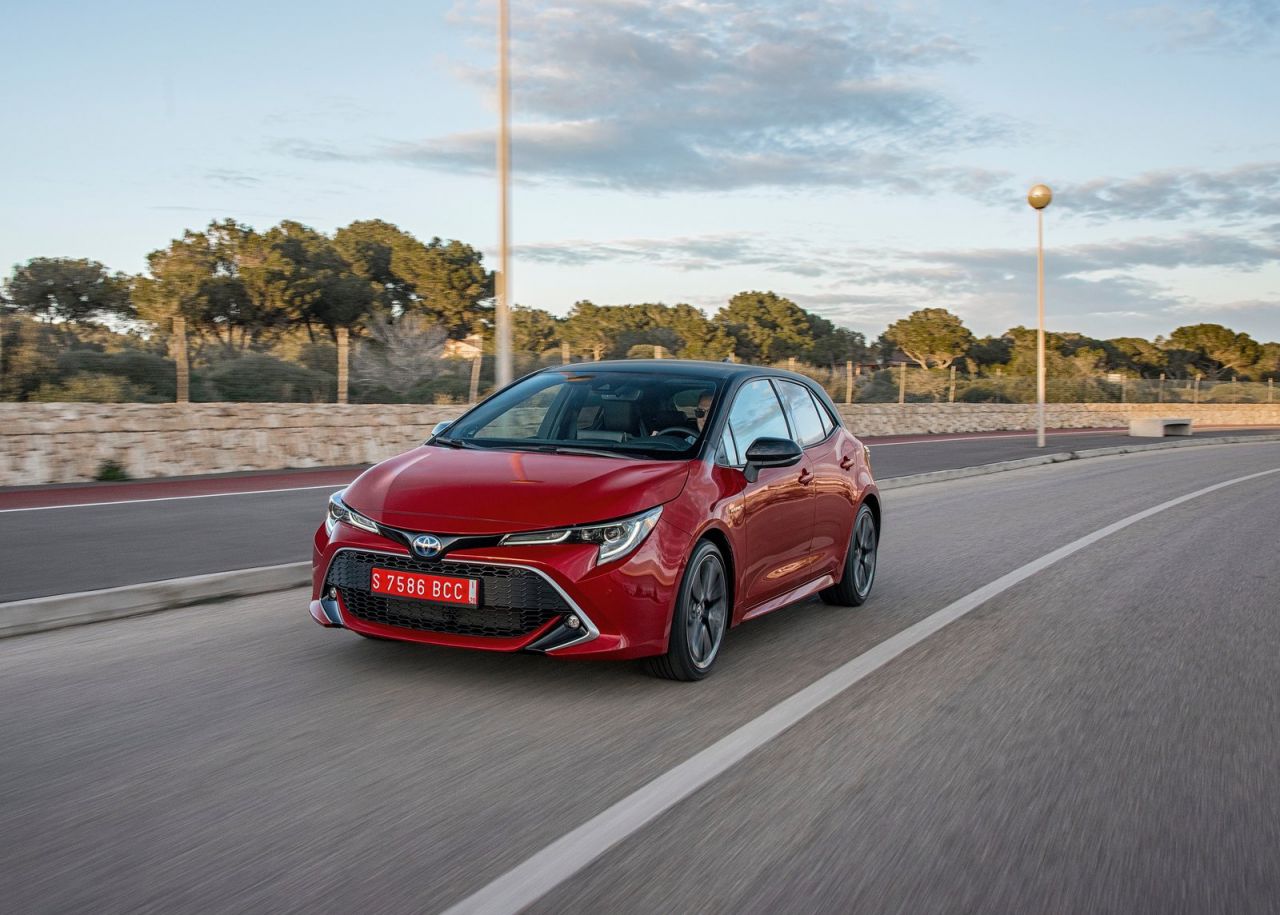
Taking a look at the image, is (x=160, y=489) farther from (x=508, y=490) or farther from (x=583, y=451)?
(x=508, y=490)

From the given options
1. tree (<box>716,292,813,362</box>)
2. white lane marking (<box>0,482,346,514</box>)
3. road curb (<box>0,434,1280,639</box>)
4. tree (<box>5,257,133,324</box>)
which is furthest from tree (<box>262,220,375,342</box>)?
tree (<box>716,292,813,362</box>)

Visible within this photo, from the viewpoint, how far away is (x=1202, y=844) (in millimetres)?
3838

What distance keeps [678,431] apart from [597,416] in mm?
527

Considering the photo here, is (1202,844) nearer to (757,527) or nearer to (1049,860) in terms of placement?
(1049,860)

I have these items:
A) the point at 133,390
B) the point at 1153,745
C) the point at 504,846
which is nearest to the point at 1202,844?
the point at 1153,745

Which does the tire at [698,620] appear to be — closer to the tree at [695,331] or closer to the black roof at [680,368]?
the black roof at [680,368]

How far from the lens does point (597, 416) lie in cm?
680

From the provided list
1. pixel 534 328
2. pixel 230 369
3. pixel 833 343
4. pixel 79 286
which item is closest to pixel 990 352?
pixel 833 343

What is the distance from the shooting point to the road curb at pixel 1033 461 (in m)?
19.6

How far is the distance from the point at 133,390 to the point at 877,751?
16.3 meters

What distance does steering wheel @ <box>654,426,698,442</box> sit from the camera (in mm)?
6418

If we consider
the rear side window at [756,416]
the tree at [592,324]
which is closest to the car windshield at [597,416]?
the rear side window at [756,416]

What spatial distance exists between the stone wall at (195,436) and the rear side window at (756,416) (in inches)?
478

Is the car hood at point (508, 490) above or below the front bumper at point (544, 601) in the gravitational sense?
above
